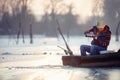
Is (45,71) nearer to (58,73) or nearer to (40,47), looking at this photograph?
(58,73)

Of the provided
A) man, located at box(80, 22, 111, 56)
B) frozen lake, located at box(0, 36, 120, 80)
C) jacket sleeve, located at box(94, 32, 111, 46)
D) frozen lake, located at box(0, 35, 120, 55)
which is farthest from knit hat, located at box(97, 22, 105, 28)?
frozen lake, located at box(0, 35, 120, 55)

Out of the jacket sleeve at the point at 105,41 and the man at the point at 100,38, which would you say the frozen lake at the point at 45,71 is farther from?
the jacket sleeve at the point at 105,41

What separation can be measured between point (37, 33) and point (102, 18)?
70.6ft

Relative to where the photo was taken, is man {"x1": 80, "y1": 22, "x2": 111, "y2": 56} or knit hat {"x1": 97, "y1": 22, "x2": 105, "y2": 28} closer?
man {"x1": 80, "y1": 22, "x2": 111, "y2": 56}

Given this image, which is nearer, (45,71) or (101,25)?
(45,71)

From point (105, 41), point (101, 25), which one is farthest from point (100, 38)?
point (101, 25)

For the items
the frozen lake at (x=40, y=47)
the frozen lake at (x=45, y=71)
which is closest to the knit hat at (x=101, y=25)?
the frozen lake at (x=45, y=71)

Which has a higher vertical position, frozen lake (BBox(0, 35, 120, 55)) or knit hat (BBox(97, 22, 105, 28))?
knit hat (BBox(97, 22, 105, 28))

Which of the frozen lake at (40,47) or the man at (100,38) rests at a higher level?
the man at (100,38)

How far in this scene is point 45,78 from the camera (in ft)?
39.2

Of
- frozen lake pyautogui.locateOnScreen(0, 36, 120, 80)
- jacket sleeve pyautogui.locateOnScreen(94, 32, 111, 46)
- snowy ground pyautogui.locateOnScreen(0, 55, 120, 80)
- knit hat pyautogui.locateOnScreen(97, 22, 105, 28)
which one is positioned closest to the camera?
snowy ground pyautogui.locateOnScreen(0, 55, 120, 80)

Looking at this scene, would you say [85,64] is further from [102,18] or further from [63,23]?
[63,23]

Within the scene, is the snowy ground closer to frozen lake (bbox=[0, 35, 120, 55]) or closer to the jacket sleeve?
the jacket sleeve

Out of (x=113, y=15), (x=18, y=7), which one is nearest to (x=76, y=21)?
(x=113, y=15)
